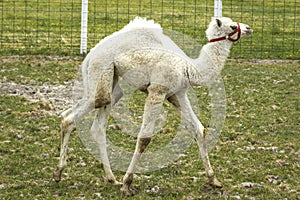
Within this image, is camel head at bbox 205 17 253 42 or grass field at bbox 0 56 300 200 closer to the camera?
grass field at bbox 0 56 300 200

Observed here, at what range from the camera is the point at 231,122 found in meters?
9.48

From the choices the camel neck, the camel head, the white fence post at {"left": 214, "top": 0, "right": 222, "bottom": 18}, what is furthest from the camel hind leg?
the white fence post at {"left": 214, "top": 0, "right": 222, "bottom": 18}

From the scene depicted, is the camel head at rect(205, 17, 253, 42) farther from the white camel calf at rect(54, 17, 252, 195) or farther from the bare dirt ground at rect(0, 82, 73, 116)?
the bare dirt ground at rect(0, 82, 73, 116)

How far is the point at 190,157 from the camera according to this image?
808cm

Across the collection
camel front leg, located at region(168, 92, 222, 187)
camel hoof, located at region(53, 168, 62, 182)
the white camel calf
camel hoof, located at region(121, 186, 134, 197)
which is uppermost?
the white camel calf

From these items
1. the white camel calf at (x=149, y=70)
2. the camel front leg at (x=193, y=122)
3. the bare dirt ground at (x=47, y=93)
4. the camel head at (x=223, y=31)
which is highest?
the camel head at (x=223, y=31)

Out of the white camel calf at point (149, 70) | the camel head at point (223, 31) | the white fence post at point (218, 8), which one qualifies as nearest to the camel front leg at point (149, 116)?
the white camel calf at point (149, 70)

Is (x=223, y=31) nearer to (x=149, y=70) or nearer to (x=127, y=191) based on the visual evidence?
(x=149, y=70)

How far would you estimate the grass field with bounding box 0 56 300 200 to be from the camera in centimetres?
689

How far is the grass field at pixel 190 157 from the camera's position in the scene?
271 inches

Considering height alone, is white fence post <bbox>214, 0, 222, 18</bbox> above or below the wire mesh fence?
above

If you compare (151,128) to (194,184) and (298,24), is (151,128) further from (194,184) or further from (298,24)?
(298,24)

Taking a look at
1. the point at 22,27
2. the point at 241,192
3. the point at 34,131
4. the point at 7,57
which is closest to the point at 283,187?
the point at 241,192

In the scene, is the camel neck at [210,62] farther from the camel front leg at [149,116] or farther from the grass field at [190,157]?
the grass field at [190,157]
